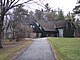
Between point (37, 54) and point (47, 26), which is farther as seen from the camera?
point (47, 26)

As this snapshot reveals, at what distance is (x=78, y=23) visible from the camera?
355 feet

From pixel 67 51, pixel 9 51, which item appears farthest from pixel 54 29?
pixel 67 51

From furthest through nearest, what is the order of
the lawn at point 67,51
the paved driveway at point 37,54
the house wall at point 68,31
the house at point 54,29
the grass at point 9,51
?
the house wall at point 68,31 < the house at point 54,29 < the grass at point 9,51 < the lawn at point 67,51 < the paved driveway at point 37,54

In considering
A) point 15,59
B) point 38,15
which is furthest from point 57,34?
point 15,59

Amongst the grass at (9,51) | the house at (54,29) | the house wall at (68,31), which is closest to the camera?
the grass at (9,51)

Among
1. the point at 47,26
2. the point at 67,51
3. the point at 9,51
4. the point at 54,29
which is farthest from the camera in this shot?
the point at 47,26

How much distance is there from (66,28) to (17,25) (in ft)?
135

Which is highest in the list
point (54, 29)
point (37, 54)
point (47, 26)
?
point (47, 26)

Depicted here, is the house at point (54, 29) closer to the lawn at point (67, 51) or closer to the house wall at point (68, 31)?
the house wall at point (68, 31)

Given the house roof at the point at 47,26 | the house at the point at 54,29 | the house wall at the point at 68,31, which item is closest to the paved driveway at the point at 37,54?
the house at the point at 54,29

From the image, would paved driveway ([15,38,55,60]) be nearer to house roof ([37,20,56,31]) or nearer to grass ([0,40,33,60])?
grass ([0,40,33,60])

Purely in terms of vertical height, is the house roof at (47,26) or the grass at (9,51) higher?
the house roof at (47,26)

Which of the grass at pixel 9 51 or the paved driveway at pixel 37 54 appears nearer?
the paved driveway at pixel 37 54

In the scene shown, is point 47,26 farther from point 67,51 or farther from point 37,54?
point 37,54
